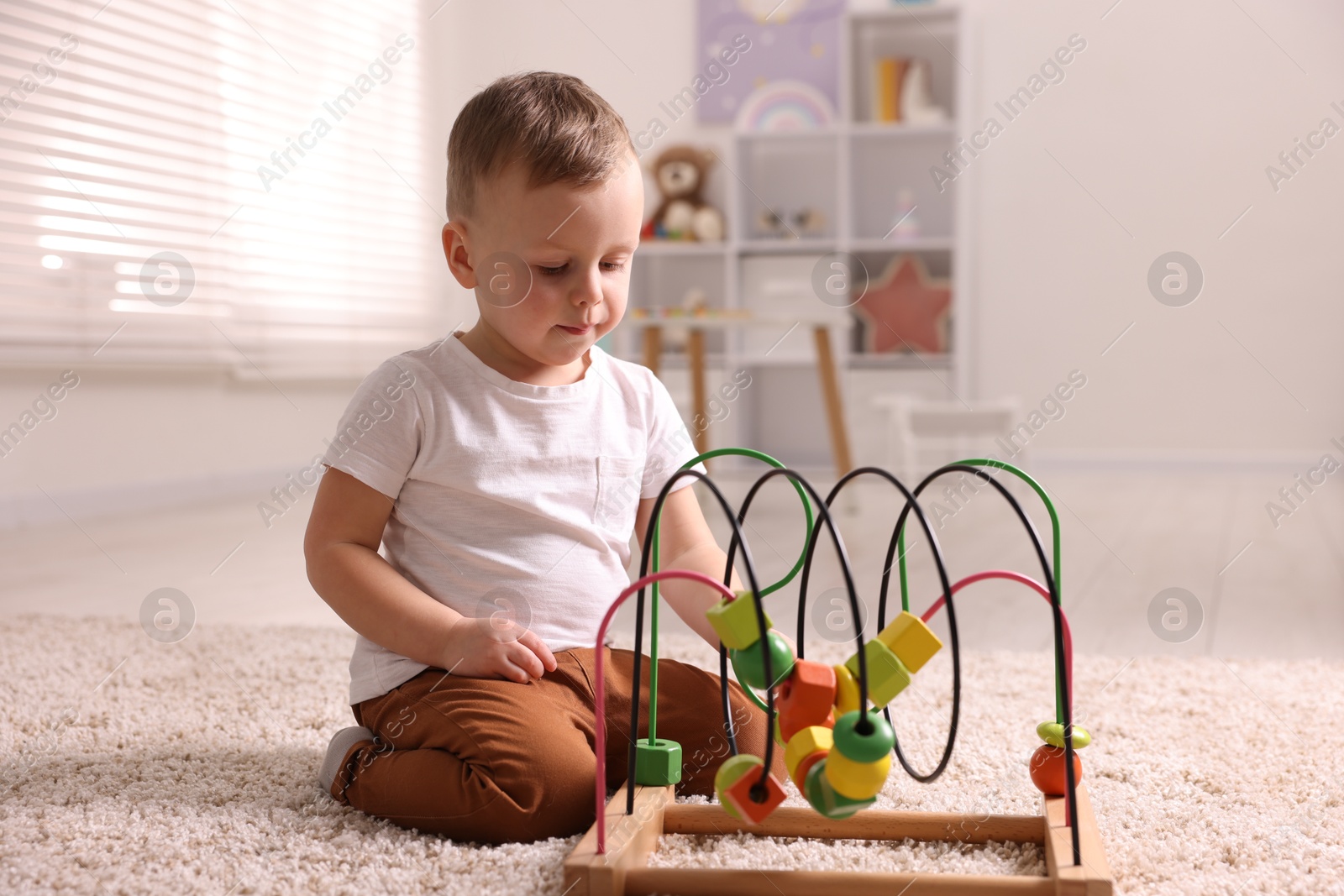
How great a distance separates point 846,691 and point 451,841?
0.90ft

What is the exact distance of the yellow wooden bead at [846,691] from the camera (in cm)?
57

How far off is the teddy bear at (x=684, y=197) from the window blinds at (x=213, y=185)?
0.78m

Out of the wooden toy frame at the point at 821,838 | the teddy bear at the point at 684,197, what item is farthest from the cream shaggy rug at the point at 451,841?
the teddy bear at the point at 684,197

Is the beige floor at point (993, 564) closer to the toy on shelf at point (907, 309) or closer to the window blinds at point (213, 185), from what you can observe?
the window blinds at point (213, 185)

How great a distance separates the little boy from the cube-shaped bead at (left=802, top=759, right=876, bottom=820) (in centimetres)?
21

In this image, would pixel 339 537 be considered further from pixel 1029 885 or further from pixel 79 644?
pixel 79 644

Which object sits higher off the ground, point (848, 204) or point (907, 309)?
point (848, 204)

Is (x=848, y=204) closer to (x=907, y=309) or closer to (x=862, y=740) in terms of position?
(x=907, y=309)

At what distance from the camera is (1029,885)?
0.56 meters

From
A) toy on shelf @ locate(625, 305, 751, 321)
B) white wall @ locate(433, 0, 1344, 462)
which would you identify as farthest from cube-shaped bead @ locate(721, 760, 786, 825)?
white wall @ locate(433, 0, 1344, 462)

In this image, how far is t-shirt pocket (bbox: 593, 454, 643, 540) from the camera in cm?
82

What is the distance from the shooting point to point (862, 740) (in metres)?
0.50

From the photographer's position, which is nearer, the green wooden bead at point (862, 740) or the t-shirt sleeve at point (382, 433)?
the green wooden bead at point (862, 740)

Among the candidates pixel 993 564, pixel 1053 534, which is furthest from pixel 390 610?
pixel 993 564
